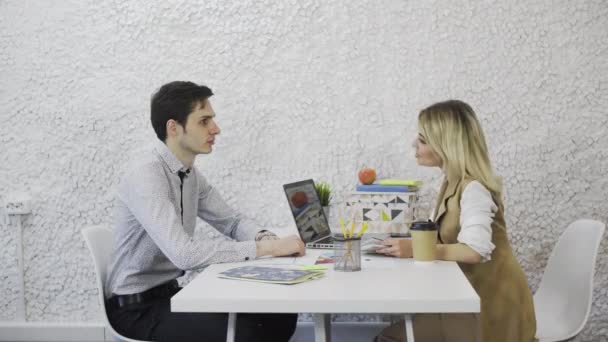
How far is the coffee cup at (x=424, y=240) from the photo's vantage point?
1952mm

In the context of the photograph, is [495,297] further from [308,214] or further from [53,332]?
[53,332]

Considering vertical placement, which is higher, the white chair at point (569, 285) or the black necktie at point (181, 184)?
the black necktie at point (181, 184)

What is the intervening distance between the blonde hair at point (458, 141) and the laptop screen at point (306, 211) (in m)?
0.48

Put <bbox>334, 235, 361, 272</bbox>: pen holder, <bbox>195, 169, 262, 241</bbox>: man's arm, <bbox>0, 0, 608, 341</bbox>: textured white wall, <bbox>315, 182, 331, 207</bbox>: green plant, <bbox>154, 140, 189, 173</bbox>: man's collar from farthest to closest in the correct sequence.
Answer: <bbox>0, 0, 608, 341</bbox>: textured white wall, <bbox>315, 182, 331, 207</bbox>: green plant, <bbox>195, 169, 262, 241</bbox>: man's arm, <bbox>154, 140, 189, 173</bbox>: man's collar, <bbox>334, 235, 361, 272</bbox>: pen holder

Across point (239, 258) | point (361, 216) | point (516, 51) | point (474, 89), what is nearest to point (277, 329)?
point (239, 258)

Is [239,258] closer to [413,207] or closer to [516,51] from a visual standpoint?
[413,207]

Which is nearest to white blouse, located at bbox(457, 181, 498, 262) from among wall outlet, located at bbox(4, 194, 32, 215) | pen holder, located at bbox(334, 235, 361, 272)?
pen holder, located at bbox(334, 235, 361, 272)

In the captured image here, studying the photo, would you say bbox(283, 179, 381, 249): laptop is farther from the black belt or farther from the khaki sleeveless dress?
the black belt

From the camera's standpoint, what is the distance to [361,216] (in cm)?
278

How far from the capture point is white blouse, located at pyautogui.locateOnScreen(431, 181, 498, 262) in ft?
6.64

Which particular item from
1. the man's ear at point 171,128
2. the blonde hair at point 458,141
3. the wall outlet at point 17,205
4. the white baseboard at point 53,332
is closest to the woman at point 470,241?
the blonde hair at point 458,141

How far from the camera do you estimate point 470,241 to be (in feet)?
6.64

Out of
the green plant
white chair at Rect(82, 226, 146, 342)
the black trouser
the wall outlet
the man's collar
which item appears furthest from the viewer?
the wall outlet

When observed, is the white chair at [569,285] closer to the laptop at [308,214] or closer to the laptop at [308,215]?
the laptop at [308,215]
